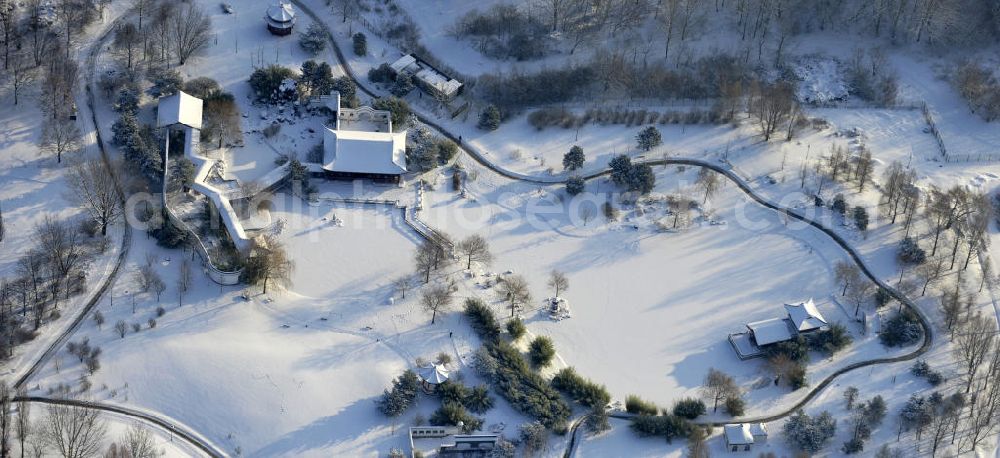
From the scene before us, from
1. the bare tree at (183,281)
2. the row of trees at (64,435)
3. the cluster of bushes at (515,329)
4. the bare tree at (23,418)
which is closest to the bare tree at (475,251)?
the cluster of bushes at (515,329)

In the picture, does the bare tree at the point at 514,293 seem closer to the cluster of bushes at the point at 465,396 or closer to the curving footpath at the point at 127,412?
the cluster of bushes at the point at 465,396

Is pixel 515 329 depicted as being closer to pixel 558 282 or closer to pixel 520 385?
pixel 520 385

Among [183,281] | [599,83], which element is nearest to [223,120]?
[183,281]

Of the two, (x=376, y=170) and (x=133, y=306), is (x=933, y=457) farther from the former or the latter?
(x=133, y=306)

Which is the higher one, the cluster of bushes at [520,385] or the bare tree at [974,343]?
the bare tree at [974,343]

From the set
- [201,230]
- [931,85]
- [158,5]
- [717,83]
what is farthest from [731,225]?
[158,5]

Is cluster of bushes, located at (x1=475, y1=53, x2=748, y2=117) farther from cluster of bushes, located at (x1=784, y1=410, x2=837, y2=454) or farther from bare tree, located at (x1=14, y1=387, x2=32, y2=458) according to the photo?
bare tree, located at (x1=14, y1=387, x2=32, y2=458)
